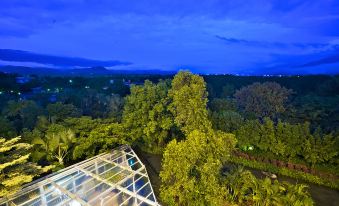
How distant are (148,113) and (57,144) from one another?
26.4 ft

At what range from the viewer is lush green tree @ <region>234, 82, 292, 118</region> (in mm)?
31047

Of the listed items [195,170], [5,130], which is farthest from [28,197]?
[5,130]

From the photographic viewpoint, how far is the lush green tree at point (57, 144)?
19.2m

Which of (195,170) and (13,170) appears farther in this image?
(195,170)

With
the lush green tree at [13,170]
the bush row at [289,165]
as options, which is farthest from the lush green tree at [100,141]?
the bush row at [289,165]

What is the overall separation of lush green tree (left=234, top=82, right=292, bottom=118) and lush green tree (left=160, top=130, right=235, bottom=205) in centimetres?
1898

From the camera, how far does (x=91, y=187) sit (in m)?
14.4

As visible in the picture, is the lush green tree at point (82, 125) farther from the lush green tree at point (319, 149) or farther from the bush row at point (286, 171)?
the lush green tree at point (319, 149)

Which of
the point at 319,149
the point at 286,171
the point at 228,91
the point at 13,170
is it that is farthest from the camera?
the point at 228,91

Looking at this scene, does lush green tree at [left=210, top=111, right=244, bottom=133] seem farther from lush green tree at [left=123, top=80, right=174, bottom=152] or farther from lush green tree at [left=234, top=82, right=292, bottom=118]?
lush green tree at [left=234, top=82, right=292, bottom=118]

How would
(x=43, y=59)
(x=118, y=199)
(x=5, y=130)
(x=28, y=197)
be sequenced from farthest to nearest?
(x=43, y=59) < (x=5, y=130) < (x=118, y=199) < (x=28, y=197)

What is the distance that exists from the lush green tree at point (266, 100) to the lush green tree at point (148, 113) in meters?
13.0

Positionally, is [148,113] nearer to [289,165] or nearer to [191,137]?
[191,137]

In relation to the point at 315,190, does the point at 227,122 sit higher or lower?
higher
